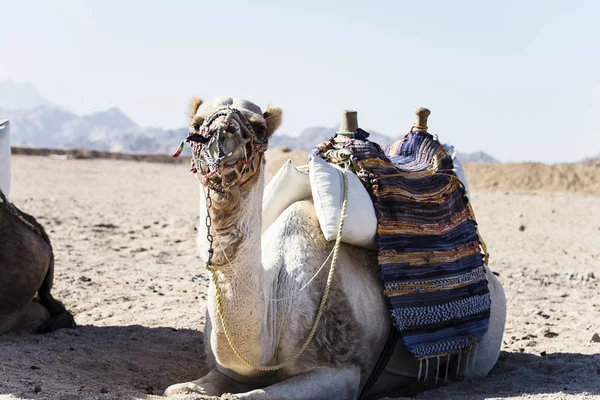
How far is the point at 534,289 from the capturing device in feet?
32.8

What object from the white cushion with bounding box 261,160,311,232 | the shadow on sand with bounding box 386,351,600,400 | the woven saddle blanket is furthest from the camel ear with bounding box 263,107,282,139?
the shadow on sand with bounding box 386,351,600,400

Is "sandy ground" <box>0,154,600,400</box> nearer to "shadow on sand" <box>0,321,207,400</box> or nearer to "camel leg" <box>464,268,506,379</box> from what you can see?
"shadow on sand" <box>0,321,207,400</box>

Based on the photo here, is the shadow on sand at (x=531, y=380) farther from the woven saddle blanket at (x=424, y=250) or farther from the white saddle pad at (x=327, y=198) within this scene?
the white saddle pad at (x=327, y=198)

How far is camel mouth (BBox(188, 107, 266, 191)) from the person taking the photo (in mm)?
4082

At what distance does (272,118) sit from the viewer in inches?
180

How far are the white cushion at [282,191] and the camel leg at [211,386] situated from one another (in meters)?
1.24

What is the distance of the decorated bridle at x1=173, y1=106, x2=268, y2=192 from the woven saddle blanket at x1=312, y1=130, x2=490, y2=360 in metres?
1.75

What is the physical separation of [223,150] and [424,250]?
236 centimetres

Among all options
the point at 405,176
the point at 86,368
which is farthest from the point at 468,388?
the point at 86,368

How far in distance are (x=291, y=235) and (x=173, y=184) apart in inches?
955

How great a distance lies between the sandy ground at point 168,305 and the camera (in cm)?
555

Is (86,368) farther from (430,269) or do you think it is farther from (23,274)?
(430,269)

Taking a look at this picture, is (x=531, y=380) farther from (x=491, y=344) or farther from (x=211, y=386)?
(x=211, y=386)

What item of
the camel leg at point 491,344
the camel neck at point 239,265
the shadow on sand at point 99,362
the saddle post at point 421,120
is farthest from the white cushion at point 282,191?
the camel leg at point 491,344
